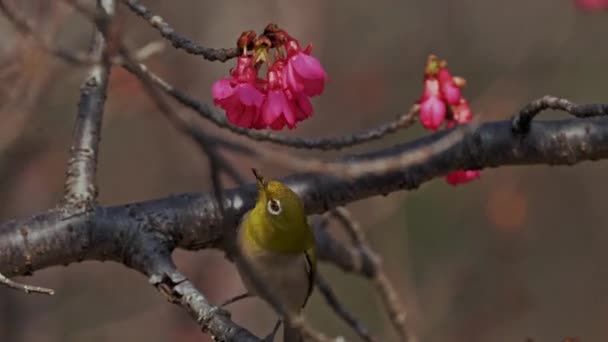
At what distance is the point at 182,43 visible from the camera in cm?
190

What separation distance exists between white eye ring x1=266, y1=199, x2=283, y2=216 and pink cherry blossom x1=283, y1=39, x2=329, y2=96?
50cm

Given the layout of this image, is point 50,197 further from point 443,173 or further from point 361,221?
point 443,173

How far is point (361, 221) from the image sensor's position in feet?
19.9

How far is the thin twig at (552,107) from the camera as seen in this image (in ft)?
6.36

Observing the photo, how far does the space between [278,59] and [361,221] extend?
3932 mm

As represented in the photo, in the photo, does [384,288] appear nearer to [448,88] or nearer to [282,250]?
[282,250]

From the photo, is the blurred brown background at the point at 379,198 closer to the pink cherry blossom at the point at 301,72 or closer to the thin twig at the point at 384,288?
the thin twig at the point at 384,288

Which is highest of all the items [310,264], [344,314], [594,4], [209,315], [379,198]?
[594,4]

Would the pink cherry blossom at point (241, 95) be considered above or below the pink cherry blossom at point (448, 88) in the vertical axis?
below

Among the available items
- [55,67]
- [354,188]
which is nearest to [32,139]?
[55,67]

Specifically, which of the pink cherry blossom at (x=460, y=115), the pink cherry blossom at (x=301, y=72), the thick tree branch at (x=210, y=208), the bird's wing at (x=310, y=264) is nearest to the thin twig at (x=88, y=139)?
the thick tree branch at (x=210, y=208)

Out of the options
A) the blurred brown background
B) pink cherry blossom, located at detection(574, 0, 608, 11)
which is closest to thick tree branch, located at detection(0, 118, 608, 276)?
the blurred brown background

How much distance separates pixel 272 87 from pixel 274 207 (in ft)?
1.81

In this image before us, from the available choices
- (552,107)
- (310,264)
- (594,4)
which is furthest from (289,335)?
(594,4)
